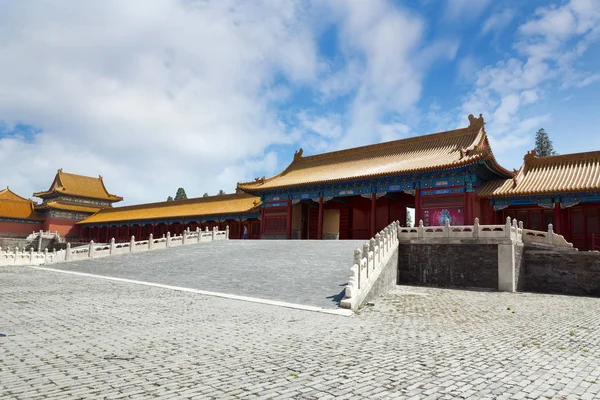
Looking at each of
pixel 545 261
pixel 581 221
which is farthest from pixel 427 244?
pixel 581 221

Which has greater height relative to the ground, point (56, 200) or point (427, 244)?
point (56, 200)

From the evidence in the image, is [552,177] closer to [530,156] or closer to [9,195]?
[530,156]

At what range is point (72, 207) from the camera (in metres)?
50.0

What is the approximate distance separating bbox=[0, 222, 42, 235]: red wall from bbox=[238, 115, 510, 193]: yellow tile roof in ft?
110

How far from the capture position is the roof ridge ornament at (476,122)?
930 inches

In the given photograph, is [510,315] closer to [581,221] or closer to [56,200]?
[581,221]

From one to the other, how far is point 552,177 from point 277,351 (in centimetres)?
2016

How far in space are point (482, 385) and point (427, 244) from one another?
42.0ft

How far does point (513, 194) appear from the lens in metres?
19.6

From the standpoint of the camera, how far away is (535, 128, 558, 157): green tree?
50.5 metres

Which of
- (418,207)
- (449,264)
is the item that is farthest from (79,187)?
(449,264)

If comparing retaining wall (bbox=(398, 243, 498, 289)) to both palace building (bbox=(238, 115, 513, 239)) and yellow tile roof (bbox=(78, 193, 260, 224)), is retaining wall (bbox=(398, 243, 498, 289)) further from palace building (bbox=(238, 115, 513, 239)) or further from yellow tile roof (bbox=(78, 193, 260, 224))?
yellow tile roof (bbox=(78, 193, 260, 224))

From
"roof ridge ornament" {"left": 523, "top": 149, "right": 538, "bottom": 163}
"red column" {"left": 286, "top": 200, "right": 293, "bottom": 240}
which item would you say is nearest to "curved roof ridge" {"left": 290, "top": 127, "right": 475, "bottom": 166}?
"roof ridge ornament" {"left": 523, "top": 149, "right": 538, "bottom": 163}

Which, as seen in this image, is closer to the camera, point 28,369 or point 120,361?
point 28,369
